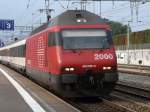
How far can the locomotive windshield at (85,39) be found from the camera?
1667 cm

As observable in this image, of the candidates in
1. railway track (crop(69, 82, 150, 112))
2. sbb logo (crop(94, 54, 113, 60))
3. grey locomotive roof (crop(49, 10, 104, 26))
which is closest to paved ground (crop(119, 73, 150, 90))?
railway track (crop(69, 82, 150, 112))

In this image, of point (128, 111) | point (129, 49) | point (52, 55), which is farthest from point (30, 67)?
point (129, 49)

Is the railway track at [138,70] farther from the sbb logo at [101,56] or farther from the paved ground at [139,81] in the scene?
the sbb logo at [101,56]

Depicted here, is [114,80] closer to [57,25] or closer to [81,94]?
[81,94]

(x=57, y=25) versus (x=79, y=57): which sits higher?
(x=57, y=25)

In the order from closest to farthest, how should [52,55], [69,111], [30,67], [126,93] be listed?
[69,111], [52,55], [126,93], [30,67]

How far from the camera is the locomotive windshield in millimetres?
16672

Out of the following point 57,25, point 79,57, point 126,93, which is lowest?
point 126,93

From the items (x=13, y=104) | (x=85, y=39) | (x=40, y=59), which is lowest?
(x=13, y=104)

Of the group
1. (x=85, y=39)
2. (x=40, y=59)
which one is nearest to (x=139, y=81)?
(x=40, y=59)

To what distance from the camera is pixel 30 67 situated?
83.8 feet

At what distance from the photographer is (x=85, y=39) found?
16.8 meters

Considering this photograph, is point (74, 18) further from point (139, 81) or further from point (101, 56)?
point (139, 81)

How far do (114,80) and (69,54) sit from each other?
1.67 meters
